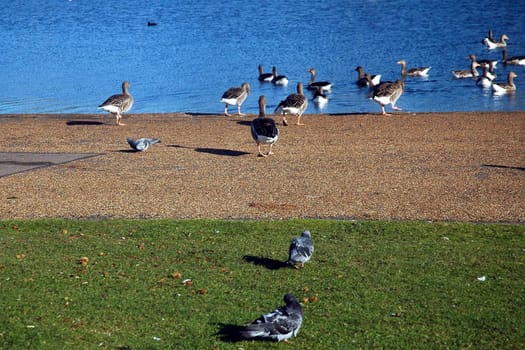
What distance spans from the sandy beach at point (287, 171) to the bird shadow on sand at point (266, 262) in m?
2.29

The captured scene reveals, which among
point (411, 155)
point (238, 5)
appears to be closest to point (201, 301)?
point (411, 155)

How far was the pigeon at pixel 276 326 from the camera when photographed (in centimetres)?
742

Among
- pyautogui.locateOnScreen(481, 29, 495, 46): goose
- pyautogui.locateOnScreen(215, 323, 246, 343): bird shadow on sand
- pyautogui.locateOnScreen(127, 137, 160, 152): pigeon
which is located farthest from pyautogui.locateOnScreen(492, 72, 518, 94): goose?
pyautogui.locateOnScreen(215, 323, 246, 343): bird shadow on sand

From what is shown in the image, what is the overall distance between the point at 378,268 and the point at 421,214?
2.86 metres

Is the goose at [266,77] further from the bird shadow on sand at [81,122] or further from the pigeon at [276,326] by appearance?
the pigeon at [276,326]

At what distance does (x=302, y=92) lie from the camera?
2808 centimetres

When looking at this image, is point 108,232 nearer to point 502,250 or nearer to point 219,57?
point 502,250

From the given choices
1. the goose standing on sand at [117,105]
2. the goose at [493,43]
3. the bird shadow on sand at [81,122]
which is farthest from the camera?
the goose at [493,43]

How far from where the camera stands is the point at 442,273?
31.0 feet

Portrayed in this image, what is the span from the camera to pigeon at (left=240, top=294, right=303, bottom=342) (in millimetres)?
7418

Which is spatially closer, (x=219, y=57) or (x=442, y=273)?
(x=442, y=273)

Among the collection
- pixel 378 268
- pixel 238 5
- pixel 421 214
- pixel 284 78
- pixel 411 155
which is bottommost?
pixel 238 5

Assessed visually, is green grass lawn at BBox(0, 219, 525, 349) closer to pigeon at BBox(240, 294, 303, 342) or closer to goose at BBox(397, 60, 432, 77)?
pigeon at BBox(240, 294, 303, 342)

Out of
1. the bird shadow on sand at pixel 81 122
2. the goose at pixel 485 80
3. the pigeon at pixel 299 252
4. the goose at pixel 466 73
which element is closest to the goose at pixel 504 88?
the goose at pixel 485 80
